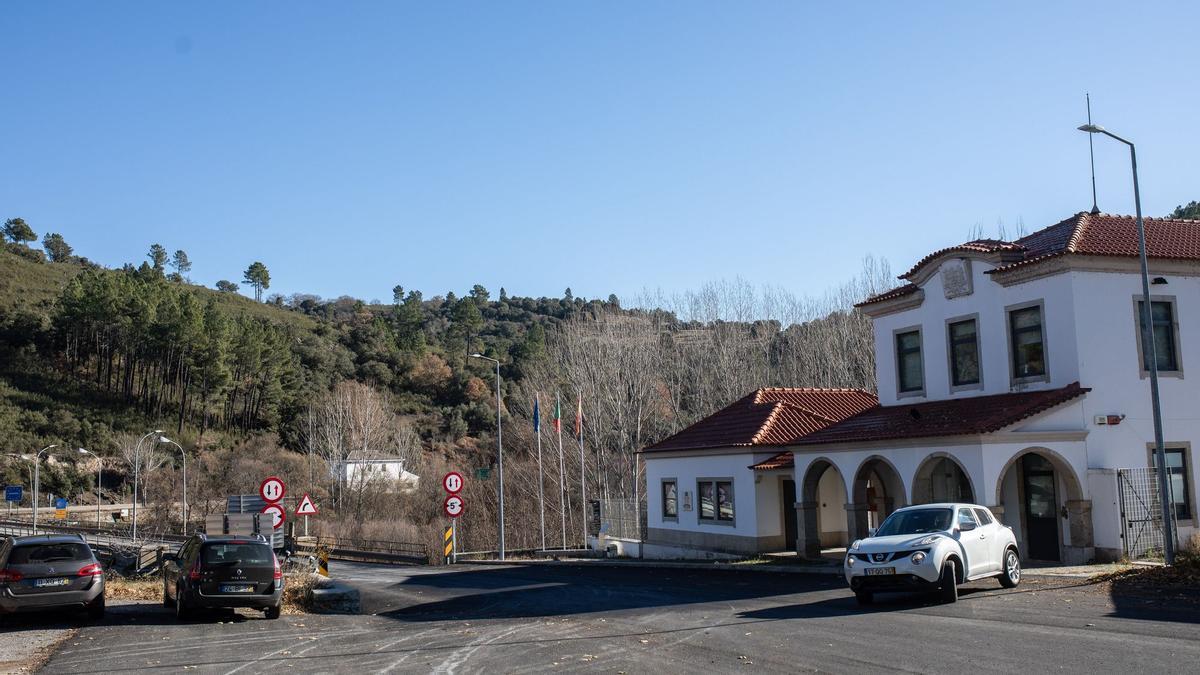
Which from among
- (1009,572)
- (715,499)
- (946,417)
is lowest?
(1009,572)

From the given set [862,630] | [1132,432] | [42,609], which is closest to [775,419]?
[1132,432]

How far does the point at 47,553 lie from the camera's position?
58.2 feet

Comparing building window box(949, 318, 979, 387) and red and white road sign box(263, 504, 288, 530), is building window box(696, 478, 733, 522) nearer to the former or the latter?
building window box(949, 318, 979, 387)

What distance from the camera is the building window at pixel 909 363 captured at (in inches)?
1154

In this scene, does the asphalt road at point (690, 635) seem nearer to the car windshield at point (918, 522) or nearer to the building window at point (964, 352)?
the car windshield at point (918, 522)

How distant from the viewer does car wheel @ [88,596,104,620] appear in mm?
18078

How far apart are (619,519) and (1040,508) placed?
69.4 ft

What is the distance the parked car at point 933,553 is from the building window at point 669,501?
18.5m

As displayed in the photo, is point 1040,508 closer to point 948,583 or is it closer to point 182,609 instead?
point 948,583

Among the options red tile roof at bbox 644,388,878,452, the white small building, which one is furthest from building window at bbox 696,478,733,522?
the white small building

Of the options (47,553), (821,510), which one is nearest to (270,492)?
(47,553)

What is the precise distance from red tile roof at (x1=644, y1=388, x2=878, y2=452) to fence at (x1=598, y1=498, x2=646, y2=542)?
6.15 m

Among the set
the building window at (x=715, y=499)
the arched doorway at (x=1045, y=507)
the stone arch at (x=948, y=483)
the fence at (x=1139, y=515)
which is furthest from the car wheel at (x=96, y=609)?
the fence at (x=1139, y=515)

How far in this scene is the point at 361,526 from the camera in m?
63.0
